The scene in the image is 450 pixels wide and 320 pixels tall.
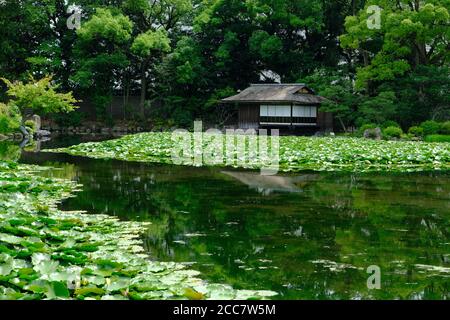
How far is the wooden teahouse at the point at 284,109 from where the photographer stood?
26.8 metres

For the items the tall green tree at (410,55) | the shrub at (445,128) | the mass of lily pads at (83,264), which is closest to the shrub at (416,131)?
the shrub at (445,128)

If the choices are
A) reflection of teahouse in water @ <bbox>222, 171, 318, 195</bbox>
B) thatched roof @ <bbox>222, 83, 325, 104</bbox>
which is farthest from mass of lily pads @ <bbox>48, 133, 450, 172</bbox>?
thatched roof @ <bbox>222, 83, 325, 104</bbox>

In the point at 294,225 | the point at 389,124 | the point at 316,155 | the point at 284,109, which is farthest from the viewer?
the point at 284,109

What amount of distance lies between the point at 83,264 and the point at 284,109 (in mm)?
23679

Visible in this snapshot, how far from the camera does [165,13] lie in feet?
107

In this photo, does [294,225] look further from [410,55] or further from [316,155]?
[410,55]

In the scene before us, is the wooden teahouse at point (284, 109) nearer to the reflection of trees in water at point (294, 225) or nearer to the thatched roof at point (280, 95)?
the thatched roof at point (280, 95)

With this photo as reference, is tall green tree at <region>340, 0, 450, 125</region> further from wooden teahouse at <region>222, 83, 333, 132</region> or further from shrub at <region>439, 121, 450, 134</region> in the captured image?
wooden teahouse at <region>222, 83, 333, 132</region>

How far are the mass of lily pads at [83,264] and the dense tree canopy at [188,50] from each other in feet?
67.3

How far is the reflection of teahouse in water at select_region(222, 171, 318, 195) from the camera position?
8805mm

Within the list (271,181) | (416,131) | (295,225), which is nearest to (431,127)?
(416,131)

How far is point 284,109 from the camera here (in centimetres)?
2728

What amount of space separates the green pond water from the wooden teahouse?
53.0ft
